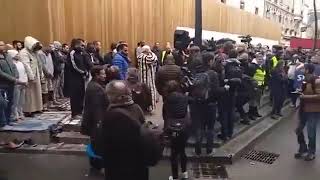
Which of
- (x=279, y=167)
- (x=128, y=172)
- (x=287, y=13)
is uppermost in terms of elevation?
(x=287, y=13)

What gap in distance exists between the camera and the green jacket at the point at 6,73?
851 centimetres

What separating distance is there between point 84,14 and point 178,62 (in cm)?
474

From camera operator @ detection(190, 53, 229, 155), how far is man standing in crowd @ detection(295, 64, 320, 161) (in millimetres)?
1564

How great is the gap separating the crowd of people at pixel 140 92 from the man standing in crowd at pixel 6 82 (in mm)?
20

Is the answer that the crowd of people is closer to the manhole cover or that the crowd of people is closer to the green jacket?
the green jacket

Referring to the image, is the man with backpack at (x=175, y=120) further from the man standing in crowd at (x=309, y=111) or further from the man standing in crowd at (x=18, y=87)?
the man standing in crowd at (x=18, y=87)

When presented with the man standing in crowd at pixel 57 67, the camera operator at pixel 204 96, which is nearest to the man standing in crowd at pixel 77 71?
the man standing in crowd at pixel 57 67

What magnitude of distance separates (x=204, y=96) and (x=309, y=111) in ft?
6.74

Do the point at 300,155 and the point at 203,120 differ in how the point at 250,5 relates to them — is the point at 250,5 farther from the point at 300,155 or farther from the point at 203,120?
the point at 203,120

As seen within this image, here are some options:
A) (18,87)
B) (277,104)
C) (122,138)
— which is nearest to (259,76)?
(277,104)

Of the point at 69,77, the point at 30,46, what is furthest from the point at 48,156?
the point at 30,46

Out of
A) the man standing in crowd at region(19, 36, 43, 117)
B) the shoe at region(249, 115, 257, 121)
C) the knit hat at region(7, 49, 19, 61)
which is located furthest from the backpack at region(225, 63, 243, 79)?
the knit hat at region(7, 49, 19, 61)

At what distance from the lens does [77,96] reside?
9.18 meters

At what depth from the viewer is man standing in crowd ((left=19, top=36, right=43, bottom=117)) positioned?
948cm
